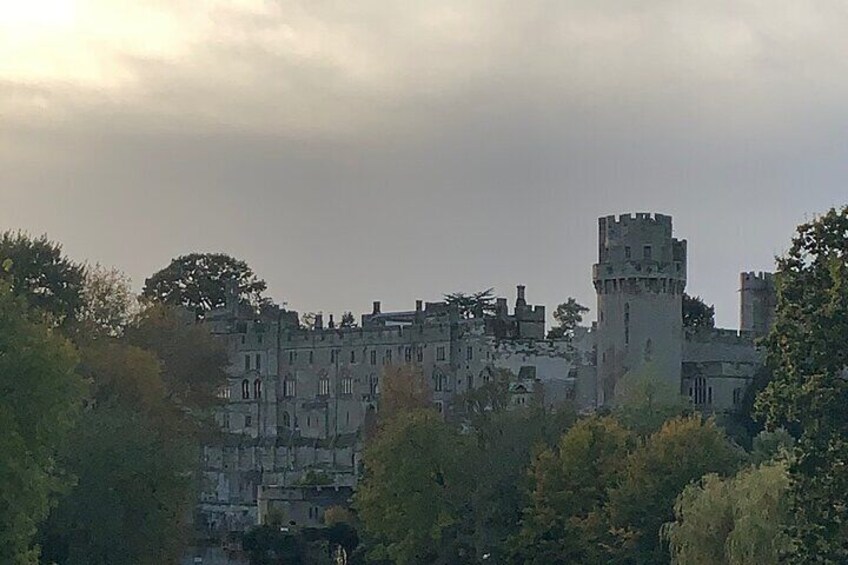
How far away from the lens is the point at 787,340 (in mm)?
40875

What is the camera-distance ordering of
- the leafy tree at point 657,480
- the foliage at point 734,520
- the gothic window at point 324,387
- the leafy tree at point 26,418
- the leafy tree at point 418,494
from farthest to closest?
the gothic window at point 324,387
the leafy tree at point 418,494
the leafy tree at point 657,480
the foliage at point 734,520
the leafy tree at point 26,418

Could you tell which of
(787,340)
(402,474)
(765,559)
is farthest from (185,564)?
(787,340)

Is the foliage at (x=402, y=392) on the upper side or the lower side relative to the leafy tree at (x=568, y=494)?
upper

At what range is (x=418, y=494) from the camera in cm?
6331

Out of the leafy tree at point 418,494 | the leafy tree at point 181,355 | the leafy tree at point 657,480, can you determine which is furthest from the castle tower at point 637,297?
the leafy tree at point 657,480

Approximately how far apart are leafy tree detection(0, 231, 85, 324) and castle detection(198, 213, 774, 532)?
822 inches

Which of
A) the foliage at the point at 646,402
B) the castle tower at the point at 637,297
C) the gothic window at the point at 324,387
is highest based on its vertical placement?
the castle tower at the point at 637,297

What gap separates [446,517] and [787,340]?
75.5 ft

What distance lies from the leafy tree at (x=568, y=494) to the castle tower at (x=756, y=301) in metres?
56.6

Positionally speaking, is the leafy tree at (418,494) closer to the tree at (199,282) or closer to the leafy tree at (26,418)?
the leafy tree at (26,418)

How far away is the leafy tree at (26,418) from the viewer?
125 feet

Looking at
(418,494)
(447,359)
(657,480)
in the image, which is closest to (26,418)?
(657,480)

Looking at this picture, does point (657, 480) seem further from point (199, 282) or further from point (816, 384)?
point (199, 282)

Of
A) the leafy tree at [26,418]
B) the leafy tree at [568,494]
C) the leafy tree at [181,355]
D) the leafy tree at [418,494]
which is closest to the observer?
the leafy tree at [26,418]
